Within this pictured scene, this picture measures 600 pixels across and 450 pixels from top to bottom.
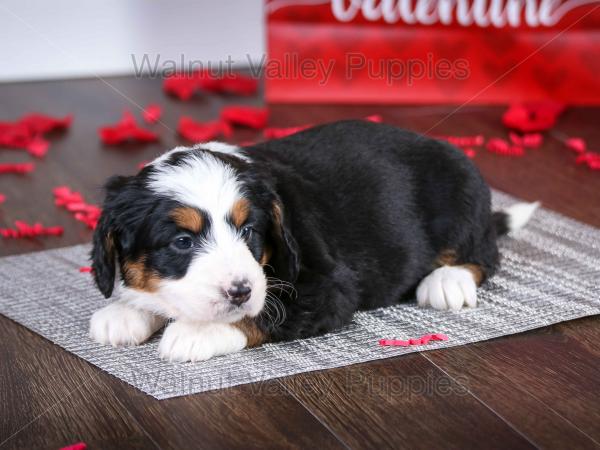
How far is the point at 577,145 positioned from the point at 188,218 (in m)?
2.95

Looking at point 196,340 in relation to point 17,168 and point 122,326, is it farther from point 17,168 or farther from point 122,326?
point 17,168

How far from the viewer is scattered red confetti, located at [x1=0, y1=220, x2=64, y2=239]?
3838 mm

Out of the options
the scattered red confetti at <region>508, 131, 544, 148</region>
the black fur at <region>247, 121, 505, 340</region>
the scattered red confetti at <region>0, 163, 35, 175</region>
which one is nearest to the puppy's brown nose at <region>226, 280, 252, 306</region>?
the black fur at <region>247, 121, 505, 340</region>

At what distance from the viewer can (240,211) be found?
8.41ft

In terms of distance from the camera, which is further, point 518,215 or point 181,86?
point 181,86

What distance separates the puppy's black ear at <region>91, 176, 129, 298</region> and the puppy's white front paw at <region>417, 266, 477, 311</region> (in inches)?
39.8

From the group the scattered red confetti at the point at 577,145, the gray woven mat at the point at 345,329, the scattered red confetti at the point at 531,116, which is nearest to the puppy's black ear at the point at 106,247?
the gray woven mat at the point at 345,329

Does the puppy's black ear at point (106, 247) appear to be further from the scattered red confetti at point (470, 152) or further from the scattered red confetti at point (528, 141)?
the scattered red confetti at point (528, 141)

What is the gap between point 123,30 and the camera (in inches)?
263

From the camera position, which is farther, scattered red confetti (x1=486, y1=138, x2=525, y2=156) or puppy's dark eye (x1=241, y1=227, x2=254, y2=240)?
scattered red confetti (x1=486, y1=138, x2=525, y2=156)

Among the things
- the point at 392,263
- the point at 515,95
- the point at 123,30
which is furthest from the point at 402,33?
the point at 392,263

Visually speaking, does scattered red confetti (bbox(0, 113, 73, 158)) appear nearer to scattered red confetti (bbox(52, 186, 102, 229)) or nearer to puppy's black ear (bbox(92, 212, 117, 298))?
scattered red confetti (bbox(52, 186, 102, 229))

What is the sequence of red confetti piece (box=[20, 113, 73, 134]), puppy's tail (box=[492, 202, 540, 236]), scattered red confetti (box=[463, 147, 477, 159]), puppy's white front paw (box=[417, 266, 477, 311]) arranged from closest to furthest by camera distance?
puppy's white front paw (box=[417, 266, 477, 311]) → puppy's tail (box=[492, 202, 540, 236]) → scattered red confetti (box=[463, 147, 477, 159]) → red confetti piece (box=[20, 113, 73, 134])

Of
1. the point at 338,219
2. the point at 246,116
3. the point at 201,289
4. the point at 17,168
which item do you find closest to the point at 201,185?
the point at 201,289
